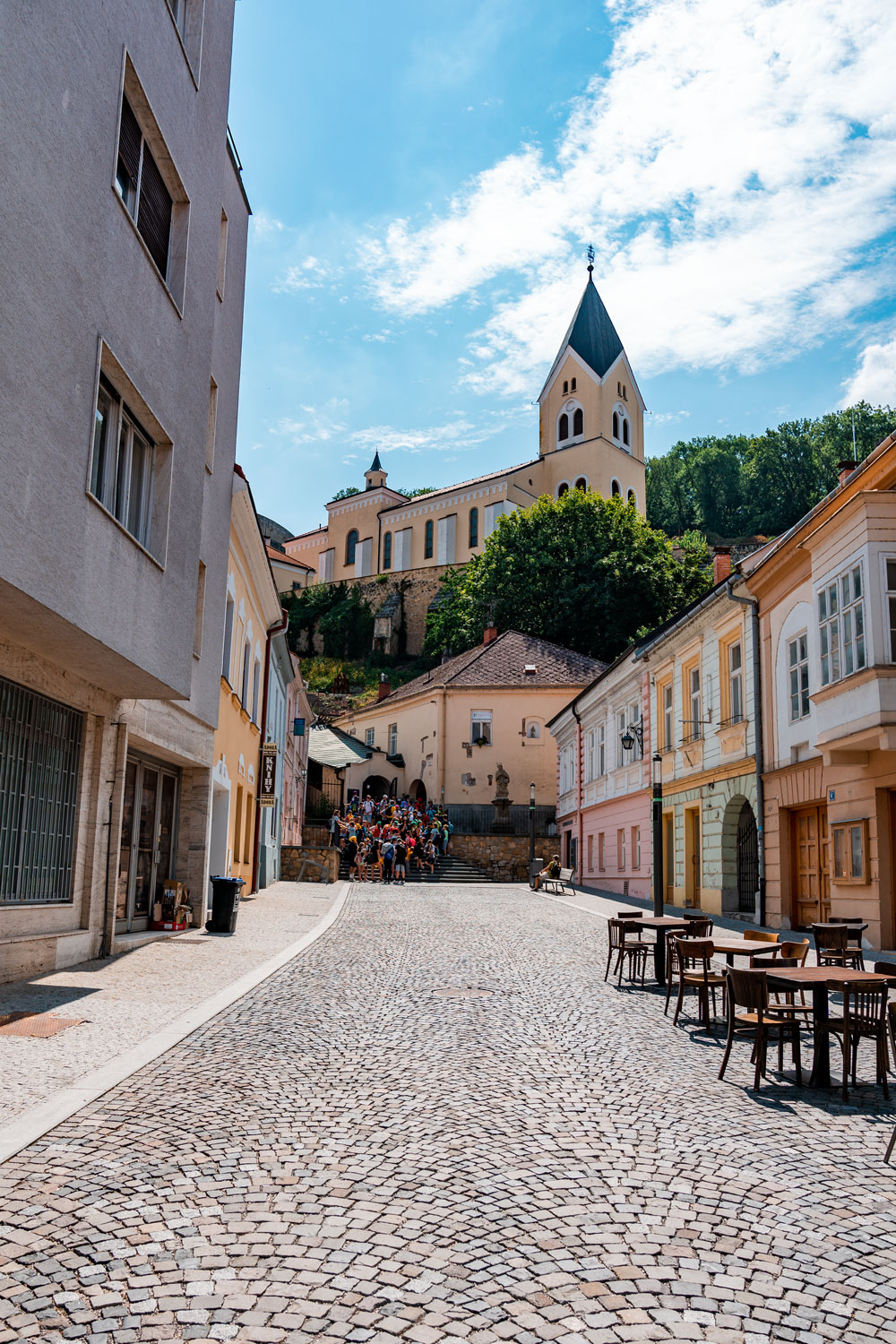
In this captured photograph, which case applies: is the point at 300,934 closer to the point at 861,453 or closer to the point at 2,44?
the point at 2,44

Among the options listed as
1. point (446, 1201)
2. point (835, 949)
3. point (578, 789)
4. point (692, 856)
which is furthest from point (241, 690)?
point (578, 789)

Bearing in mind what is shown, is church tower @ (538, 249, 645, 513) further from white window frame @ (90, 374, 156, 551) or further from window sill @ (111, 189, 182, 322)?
white window frame @ (90, 374, 156, 551)

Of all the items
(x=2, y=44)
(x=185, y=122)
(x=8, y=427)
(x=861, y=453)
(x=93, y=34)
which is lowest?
(x=8, y=427)

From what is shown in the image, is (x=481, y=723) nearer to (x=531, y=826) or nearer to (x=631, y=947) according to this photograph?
(x=531, y=826)

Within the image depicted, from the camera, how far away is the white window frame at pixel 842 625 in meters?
15.0

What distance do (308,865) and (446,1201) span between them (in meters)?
28.4

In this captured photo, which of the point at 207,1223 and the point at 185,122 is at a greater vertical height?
the point at 185,122

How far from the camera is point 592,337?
7612 centimetres

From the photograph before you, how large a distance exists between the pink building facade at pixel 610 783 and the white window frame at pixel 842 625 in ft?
26.4

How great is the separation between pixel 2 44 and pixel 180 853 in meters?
11.1

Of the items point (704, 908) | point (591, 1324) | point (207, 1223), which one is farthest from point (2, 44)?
point (704, 908)

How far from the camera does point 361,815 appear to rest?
38.6 metres

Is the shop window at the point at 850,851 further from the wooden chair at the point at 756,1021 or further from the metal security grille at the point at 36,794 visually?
the metal security grille at the point at 36,794

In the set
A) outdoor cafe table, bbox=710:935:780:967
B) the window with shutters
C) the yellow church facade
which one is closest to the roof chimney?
the window with shutters
